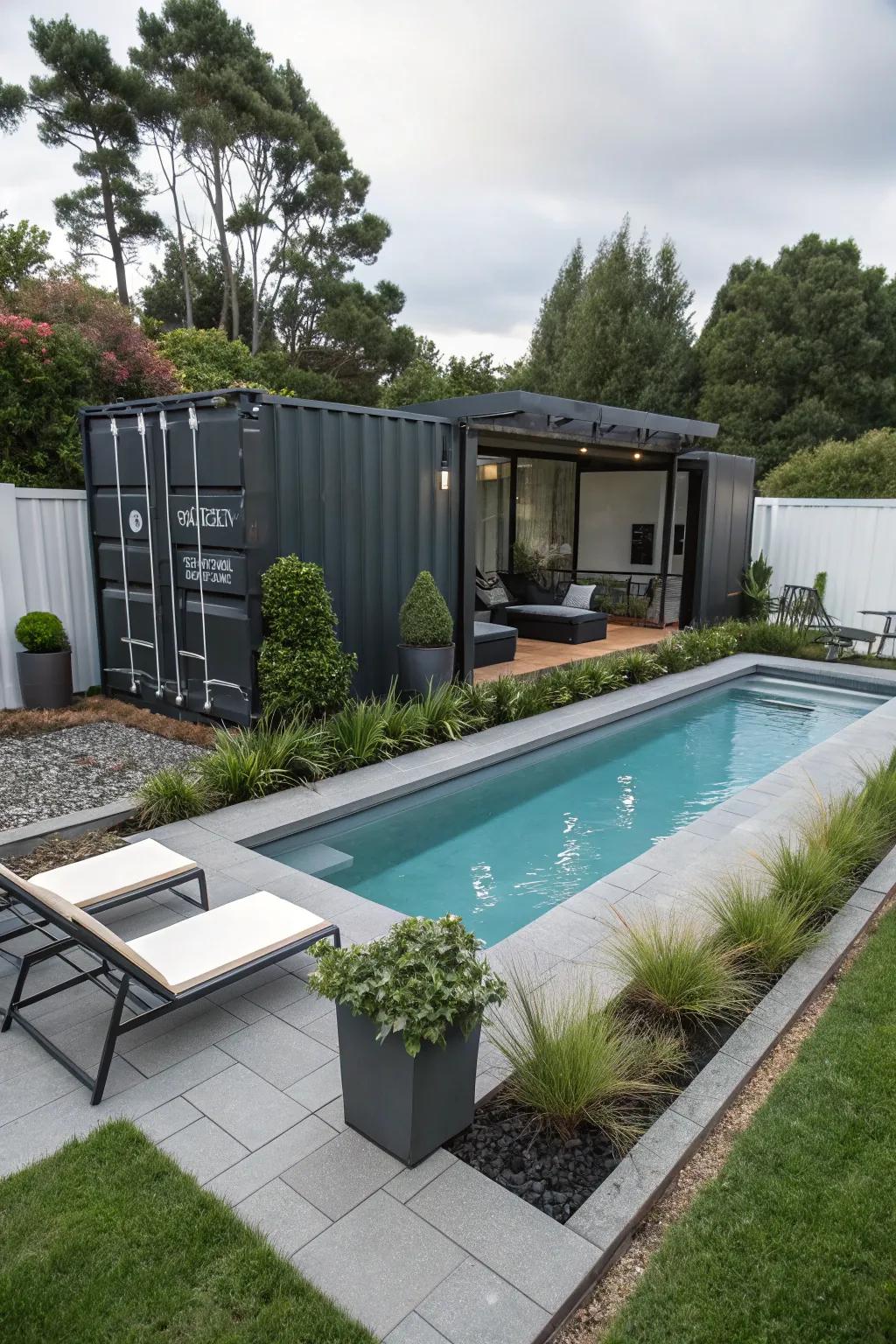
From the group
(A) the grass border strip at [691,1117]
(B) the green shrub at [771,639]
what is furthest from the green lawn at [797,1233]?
(B) the green shrub at [771,639]

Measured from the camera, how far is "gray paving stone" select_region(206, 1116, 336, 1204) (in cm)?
233

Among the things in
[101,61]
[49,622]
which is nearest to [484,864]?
[49,622]

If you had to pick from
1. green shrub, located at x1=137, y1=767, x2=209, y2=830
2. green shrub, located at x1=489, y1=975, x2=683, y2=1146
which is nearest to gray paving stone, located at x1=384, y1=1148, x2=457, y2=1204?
green shrub, located at x1=489, y1=975, x2=683, y2=1146

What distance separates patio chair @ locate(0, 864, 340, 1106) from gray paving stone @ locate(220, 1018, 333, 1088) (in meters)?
0.21

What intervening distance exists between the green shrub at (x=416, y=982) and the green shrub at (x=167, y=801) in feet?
9.68

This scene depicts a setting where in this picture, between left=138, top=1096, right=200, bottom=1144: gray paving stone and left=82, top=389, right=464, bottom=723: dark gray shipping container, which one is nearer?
left=138, top=1096, right=200, bottom=1144: gray paving stone

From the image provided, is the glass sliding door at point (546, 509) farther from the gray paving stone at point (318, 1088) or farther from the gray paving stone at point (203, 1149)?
the gray paving stone at point (203, 1149)

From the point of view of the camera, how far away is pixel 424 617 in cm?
745

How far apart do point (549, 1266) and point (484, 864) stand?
325 cm

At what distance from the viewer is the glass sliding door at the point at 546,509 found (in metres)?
14.0

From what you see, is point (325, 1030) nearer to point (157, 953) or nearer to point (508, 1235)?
point (157, 953)

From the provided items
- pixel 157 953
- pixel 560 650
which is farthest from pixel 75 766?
pixel 560 650

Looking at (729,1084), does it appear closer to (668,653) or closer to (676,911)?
(676,911)

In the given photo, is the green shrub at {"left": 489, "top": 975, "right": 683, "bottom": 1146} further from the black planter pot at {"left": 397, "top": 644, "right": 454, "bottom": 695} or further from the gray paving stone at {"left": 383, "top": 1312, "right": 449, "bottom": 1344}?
the black planter pot at {"left": 397, "top": 644, "right": 454, "bottom": 695}
